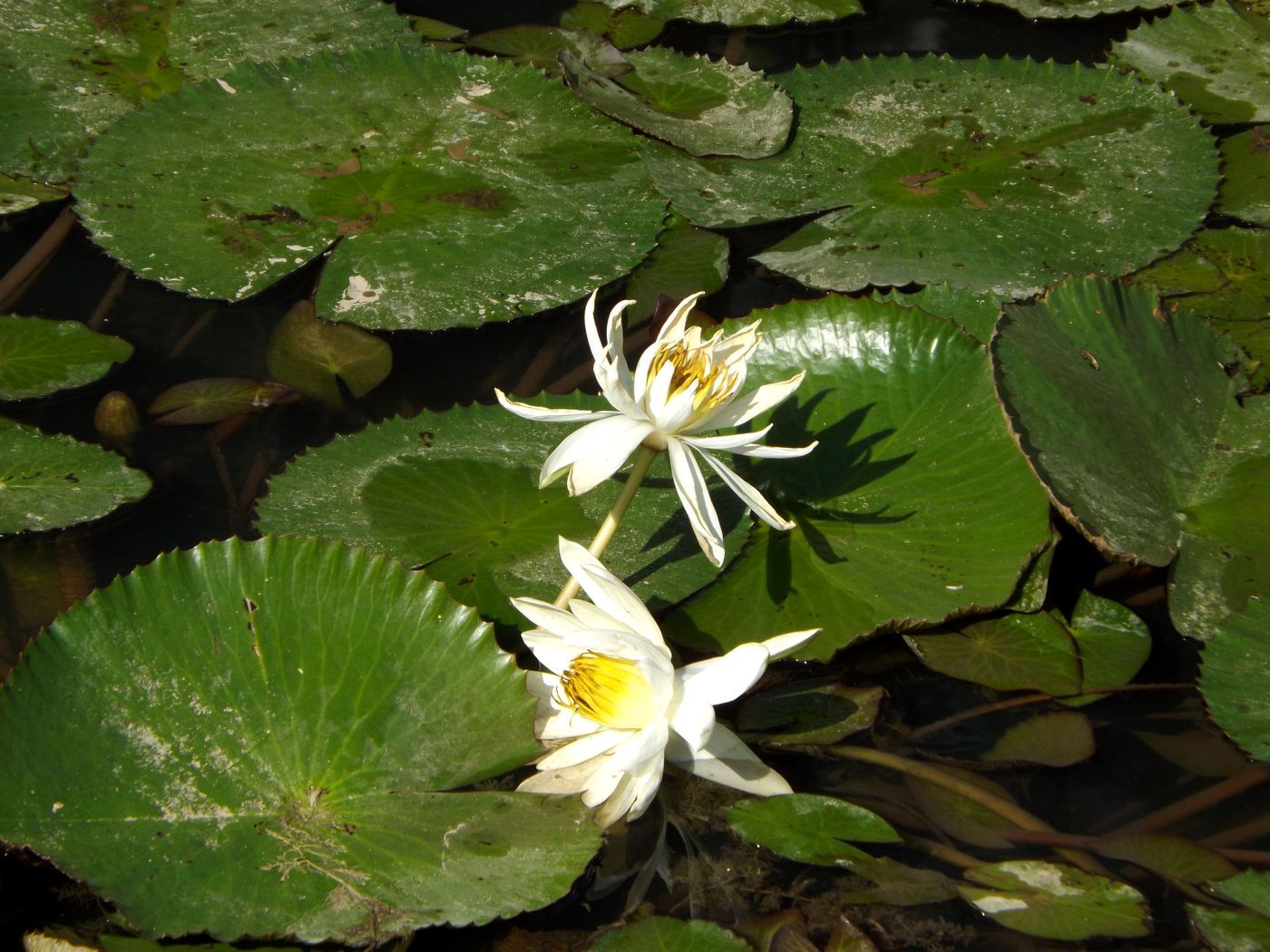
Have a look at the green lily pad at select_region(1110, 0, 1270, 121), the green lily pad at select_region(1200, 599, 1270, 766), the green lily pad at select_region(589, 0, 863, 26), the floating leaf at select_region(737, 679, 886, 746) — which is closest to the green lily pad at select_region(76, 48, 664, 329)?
the green lily pad at select_region(589, 0, 863, 26)

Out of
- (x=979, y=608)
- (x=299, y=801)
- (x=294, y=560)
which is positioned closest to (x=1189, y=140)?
(x=979, y=608)

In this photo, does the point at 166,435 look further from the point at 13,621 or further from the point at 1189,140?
the point at 1189,140

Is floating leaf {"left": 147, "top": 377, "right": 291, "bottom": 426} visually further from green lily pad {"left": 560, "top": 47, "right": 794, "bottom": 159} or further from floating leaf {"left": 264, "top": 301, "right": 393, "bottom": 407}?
green lily pad {"left": 560, "top": 47, "right": 794, "bottom": 159}

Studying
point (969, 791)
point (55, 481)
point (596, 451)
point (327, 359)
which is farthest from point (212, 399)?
point (969, 791)

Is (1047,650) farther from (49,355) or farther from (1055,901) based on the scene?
(49,355)

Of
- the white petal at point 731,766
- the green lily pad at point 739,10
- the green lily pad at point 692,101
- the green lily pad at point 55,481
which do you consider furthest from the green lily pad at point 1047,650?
the green lily pad at point 739,10

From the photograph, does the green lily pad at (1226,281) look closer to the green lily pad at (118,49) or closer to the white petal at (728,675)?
the white petal at (728,675)
